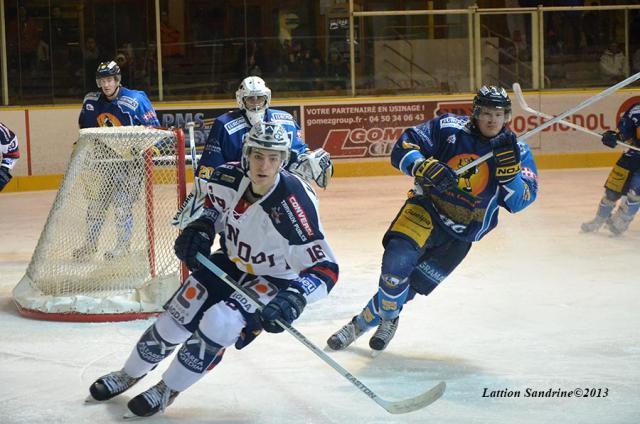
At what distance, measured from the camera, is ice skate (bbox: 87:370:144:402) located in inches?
143

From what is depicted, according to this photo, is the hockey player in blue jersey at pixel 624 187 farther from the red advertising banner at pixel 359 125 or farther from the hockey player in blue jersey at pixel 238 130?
the red advertising banner at pixel 359 125

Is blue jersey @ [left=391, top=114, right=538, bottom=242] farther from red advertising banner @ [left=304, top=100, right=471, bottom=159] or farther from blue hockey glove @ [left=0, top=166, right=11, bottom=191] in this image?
red advertising banner @ [left=304, top=100, right=471, bottom=159]

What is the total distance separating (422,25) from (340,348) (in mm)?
7702

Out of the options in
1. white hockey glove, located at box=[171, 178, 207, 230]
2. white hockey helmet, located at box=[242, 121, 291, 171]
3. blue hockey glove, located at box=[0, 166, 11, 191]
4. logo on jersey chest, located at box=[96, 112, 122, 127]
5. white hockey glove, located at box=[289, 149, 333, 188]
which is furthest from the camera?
Result: logo on jersey chest, located at box=[96, 112, 122, 127]

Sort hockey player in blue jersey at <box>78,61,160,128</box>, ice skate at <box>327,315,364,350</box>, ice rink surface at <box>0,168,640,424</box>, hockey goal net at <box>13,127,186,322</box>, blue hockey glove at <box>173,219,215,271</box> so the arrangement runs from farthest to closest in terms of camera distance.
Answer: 1. hockey player in blue jersey at <box>78,61,160,128</box>
2. hockey goal net at <box>13,127,186,322</box>
3. ice skate at <box>327,315,364,350</box>
4. ice rink surface at <box>0,168,640,424</box>
5. blue hockey glove at <box>173,219,215,271</box>

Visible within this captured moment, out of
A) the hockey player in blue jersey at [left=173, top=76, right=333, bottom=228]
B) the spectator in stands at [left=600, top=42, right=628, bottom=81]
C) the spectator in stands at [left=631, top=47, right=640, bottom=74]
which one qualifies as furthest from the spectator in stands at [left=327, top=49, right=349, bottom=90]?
the hockey player in blue jersey at [left=173, top=76, right=333, bottom=228]

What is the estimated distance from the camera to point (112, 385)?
364 centimetres

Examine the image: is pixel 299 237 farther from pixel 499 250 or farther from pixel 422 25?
pixel 422 25

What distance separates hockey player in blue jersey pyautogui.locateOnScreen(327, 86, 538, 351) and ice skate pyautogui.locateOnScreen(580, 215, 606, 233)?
3.25 m

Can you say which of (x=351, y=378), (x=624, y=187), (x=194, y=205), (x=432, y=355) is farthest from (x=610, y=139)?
(x=351, y=378)

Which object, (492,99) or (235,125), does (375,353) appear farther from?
(235,125)

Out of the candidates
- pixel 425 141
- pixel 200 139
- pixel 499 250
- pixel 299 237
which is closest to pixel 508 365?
pixel 425 141

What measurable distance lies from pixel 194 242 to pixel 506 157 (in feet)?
4.43

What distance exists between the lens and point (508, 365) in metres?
4.22
